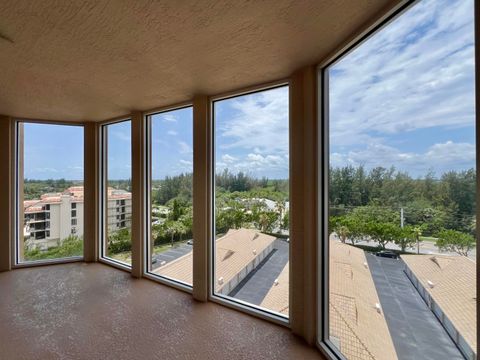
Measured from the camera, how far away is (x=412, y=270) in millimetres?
1402

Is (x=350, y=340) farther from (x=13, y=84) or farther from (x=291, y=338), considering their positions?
(x=13, y=84)

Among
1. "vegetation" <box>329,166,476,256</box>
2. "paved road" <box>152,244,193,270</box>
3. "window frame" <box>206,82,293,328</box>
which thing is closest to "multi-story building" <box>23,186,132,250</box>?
"paved road" <box>152,244,193,270</box>

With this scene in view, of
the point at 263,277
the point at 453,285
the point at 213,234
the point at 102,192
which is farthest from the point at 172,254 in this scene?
the point at 453,285

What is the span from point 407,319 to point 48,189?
499cm

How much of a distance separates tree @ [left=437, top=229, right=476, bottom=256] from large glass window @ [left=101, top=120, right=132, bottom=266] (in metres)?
3.72

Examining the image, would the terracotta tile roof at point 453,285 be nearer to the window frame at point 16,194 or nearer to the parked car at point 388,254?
the parked car at point 388,254

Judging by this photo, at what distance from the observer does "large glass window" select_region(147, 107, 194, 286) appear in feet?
10.4

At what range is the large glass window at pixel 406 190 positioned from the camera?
43.7 inches

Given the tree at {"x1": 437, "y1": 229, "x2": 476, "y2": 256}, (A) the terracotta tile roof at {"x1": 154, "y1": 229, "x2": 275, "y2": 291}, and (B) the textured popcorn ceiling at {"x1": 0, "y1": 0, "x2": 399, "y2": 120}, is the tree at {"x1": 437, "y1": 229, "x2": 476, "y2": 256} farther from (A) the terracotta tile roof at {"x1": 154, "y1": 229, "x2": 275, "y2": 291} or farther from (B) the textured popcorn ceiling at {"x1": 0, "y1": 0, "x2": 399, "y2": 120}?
(A) the terracotta tile roof at {"x1": 154, "y1": 229, "x2": 275, "y2": 291}

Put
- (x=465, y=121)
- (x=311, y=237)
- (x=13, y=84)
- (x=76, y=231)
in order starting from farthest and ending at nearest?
(x=76, y=231) → (x=13, y=84) → (x=311, y=237) → (x=465, y=121)

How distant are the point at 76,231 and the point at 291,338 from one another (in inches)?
155

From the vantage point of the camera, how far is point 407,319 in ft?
4.58

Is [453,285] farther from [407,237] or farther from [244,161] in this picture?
[244,161]

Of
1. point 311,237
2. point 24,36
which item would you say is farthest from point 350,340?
point 24,36
